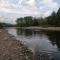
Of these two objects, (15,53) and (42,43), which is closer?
(15,53)

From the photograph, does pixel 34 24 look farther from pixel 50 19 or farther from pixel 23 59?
pixel 23 59

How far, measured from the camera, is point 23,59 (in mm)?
9930

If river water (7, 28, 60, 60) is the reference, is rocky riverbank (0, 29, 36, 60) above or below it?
above

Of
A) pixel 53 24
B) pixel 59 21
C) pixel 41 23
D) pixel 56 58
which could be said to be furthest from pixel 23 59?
pixel 41 23

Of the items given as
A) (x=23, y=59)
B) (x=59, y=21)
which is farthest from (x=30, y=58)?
(x=59, y=21)

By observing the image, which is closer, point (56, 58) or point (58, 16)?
point (56, 58)

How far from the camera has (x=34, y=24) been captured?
10600 cm

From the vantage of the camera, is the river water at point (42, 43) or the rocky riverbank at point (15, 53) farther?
the river water at point (42, 43)

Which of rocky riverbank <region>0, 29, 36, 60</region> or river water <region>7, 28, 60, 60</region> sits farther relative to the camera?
river water <region>7, 28, 60, 60</region>

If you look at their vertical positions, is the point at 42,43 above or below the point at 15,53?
below

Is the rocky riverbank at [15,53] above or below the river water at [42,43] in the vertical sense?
above

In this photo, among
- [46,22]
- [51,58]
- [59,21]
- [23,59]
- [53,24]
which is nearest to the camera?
[23,59]

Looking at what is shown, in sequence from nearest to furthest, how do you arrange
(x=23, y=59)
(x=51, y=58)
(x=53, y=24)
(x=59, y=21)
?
(x=23, y=59), (x=51, y=58), (x=59, y=21), (x=53, y=24)

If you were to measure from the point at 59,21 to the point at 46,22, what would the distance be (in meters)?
16.1
